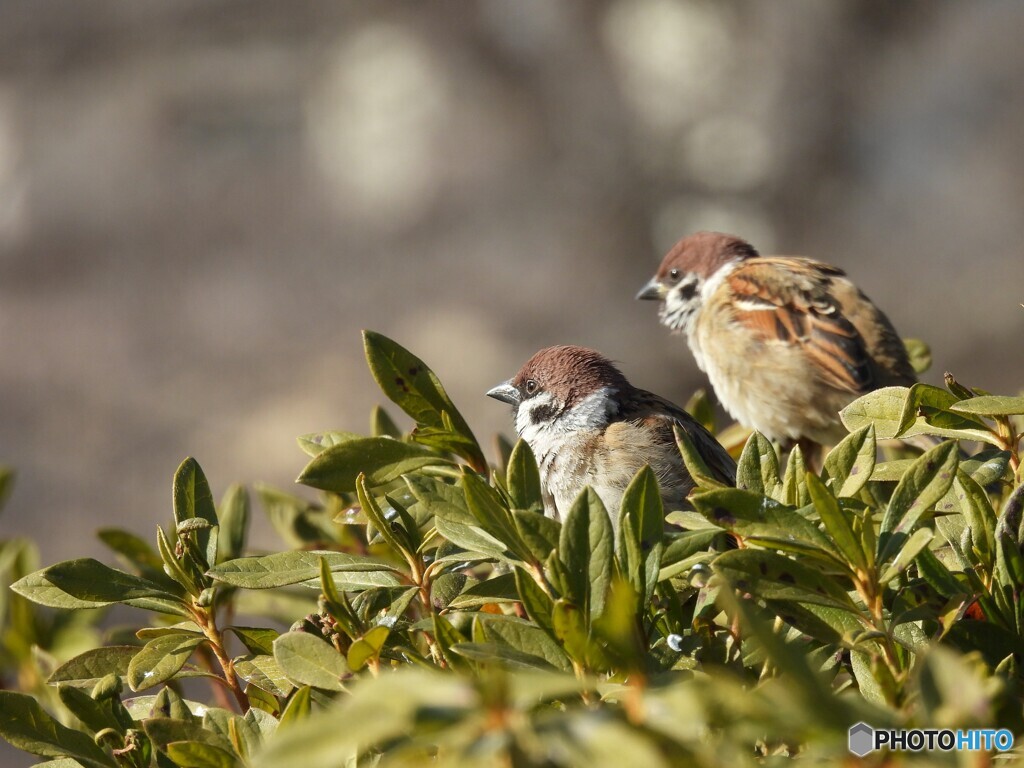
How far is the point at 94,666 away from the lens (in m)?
1.27

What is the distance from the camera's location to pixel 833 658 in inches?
41.1

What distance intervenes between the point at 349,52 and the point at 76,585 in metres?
5.22

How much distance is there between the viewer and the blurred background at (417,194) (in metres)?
5.54

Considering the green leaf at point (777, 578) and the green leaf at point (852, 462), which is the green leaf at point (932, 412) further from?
the green leaf at point (777, 578)

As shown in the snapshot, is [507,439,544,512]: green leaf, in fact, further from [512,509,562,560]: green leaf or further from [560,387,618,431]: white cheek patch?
[560,387,618,431]: white cheek patch

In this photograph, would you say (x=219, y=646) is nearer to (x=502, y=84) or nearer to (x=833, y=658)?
(x=833, y=658)

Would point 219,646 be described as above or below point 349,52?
below

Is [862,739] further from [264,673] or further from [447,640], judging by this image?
[264,673]

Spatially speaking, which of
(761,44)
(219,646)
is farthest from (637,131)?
(219,646)

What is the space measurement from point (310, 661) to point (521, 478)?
0.89 ft

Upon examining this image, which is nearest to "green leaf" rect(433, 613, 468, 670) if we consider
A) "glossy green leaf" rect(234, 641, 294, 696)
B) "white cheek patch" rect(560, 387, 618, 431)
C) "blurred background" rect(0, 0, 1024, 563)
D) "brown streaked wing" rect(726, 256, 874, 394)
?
"glossy green leaf" rect(234, 641, 294, 696)

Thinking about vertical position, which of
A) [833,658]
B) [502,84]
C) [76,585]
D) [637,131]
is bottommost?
[833,658]

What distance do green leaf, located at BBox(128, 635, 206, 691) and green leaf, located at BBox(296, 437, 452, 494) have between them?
0.20m

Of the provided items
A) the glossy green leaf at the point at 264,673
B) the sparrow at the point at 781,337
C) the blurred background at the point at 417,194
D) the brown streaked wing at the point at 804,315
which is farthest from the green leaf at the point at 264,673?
the blurred background at the point at 417,194
